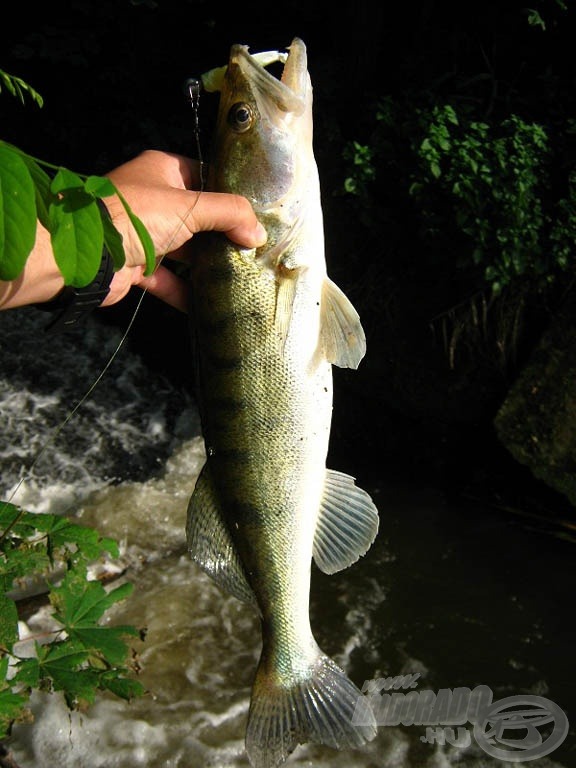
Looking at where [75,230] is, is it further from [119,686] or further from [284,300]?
[119,686]

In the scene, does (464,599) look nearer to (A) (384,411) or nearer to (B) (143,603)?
(A) (384,411)

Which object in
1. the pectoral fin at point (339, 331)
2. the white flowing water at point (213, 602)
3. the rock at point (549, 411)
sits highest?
the pectoral fin at point (339, 331)

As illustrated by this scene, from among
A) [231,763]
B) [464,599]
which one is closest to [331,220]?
[464,599]

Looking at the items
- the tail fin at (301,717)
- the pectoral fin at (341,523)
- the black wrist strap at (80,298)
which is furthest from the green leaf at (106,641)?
the black wrist strap at (80,298)

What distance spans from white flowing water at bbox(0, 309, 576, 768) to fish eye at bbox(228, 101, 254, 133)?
1.69 metres

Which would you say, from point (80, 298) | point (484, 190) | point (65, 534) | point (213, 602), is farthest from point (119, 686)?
point (484, 190)

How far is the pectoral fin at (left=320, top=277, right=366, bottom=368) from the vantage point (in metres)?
2.14

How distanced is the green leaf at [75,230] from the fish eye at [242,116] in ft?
3.94

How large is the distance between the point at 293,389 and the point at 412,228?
279 centimetres

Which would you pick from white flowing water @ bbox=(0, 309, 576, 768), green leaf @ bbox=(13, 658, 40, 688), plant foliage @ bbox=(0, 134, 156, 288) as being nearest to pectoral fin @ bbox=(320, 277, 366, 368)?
plant foliage @ bbox=(0, 134, 156, 288)

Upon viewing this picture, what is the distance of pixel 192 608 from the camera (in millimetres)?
3830

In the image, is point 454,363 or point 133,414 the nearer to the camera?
point 454,363
